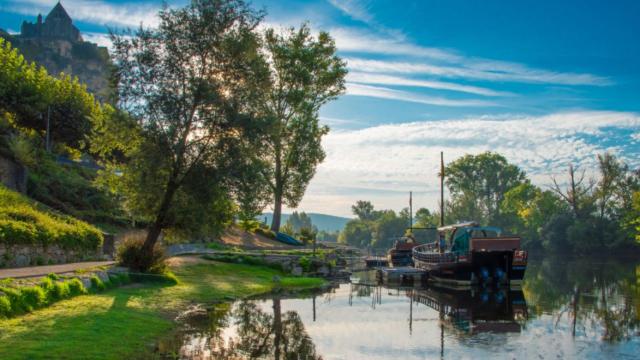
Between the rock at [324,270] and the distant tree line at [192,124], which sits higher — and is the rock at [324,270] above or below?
below

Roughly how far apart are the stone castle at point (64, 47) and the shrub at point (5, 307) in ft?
466

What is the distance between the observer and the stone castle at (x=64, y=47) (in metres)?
143

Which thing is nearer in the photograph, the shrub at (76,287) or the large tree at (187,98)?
the shrub at (76,287)

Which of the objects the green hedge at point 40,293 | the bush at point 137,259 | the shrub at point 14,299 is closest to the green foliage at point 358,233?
the bush at point 137,259

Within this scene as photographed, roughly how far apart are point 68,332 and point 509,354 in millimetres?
10482

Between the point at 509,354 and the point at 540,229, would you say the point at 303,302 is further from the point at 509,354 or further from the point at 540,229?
the point at 540,229

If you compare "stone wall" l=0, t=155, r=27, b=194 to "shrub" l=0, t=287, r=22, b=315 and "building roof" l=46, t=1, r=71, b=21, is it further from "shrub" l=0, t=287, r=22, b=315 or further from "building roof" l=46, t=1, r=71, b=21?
"building roof" l=46, t=1, r=71, b=21

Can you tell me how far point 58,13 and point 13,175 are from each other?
139m

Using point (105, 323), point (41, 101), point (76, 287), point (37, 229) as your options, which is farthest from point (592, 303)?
point (41, 101)

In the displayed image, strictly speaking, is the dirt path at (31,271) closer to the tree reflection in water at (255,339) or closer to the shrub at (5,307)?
the shrub at (5,307)

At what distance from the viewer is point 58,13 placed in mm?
154000

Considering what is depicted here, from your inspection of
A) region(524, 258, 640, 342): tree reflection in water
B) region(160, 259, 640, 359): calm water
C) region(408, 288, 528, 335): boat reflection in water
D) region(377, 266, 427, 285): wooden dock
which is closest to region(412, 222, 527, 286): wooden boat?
region(524, 258, 640, 342): tree reflection in water

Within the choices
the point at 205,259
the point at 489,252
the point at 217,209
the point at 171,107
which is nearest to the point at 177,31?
the point at 171,107

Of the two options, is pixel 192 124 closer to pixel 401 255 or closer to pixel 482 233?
pixel 482 233
